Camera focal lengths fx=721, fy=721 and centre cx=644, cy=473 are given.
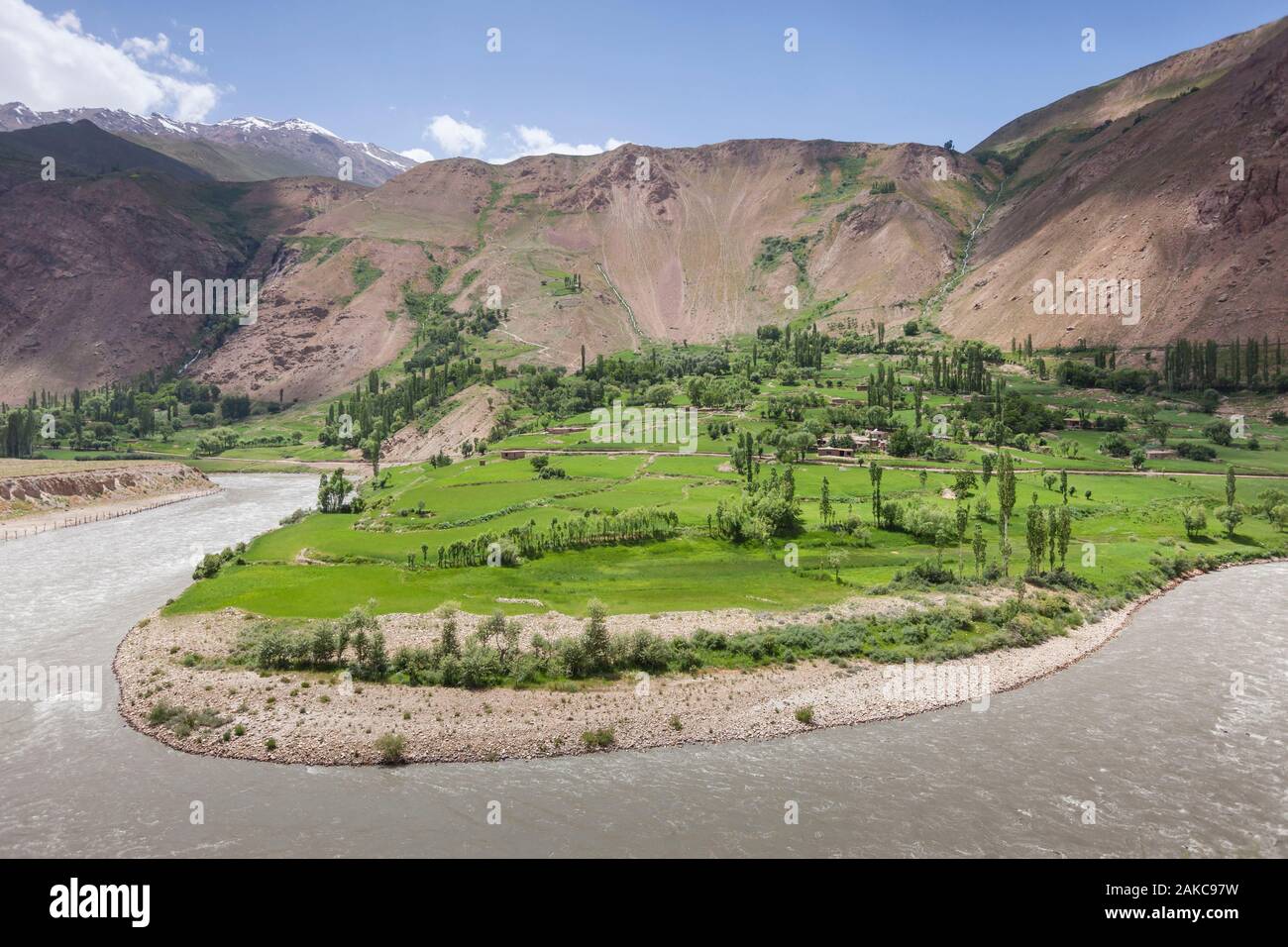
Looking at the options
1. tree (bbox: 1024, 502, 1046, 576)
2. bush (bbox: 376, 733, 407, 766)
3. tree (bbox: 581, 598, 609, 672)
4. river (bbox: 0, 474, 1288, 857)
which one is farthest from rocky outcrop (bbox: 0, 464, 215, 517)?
tree (bbox: 1024, 502, 1046, 576)

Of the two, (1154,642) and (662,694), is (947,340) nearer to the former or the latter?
(1154,642)

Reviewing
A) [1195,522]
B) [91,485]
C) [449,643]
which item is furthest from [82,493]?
[1195,522]

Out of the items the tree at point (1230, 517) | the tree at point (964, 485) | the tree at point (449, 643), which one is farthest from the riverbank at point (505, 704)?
the tree at point (1230, 517)

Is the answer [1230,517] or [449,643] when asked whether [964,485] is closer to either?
[1230,517]

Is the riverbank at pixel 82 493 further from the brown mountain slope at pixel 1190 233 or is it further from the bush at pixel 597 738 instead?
the brown mountain slope at pixel 1190 233

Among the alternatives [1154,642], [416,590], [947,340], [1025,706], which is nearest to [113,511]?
[416,590]
